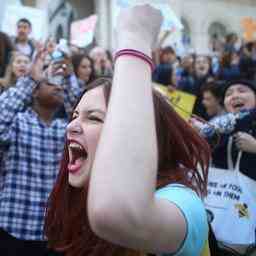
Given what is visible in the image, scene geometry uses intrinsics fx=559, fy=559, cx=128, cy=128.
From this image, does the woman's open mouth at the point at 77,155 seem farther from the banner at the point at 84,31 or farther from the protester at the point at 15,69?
the banner at the point at 84,31

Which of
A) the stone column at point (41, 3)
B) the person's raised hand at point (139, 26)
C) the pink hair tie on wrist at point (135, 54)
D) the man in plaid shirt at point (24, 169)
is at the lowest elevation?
the man in plaid shirt at point (24, 169)

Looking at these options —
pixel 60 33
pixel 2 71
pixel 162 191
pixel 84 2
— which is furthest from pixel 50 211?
pixel 84 2

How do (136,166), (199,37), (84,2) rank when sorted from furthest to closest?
(199,37)
(84,2)
(136,166)

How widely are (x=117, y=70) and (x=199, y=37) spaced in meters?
20.8

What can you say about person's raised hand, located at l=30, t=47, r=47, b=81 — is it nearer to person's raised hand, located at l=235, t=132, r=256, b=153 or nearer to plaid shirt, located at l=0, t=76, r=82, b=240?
plaid shirt, located at l=0, t=76, r=82, b=240

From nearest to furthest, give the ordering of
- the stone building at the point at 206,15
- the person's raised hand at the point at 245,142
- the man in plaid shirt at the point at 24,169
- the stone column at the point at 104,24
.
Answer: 1. the man in plaid shirt at the point at 24,169
2. the person's raised hand at the point at 245,142
3. the stone column at the point at 104,24
4. the stone building at the point at 206,15

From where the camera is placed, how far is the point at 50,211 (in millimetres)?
1612

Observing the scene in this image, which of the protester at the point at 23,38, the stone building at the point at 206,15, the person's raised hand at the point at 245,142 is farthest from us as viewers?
the stone building at the point at 206,15

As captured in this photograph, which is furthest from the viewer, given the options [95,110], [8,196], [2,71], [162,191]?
[2,71]

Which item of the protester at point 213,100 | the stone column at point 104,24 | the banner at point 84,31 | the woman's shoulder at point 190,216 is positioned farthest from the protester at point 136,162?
the stone column at point 104,24

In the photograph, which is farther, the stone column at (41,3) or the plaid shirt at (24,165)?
the stone column at (41,3)

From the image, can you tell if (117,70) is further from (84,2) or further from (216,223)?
(84,2)

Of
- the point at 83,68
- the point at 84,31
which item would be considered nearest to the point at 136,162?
the point at 83,68

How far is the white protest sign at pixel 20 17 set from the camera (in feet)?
21.6
